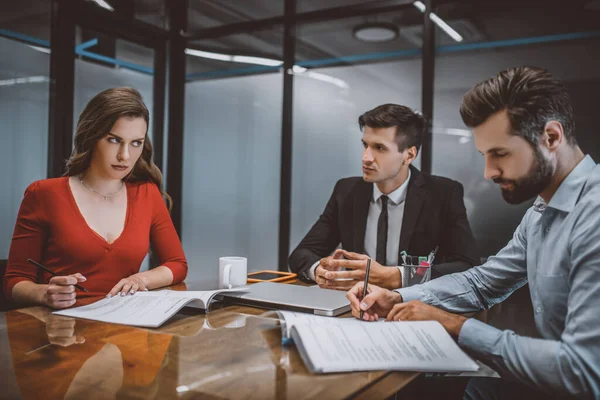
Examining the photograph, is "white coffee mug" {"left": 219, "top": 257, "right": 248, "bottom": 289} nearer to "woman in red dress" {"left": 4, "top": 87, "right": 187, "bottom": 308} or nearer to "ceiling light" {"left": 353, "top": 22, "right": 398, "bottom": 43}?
"woman in red dress" {"left": 4, "top": 87, "right": 187, "bottom": 308}

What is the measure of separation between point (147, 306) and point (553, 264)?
3.48 feet

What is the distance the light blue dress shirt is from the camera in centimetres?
96

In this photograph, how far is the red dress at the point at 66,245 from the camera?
5.71ft

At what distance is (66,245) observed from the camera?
70.4 inches

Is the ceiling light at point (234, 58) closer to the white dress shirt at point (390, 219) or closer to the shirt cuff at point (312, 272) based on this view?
the white dress shirt at point (390, 219)

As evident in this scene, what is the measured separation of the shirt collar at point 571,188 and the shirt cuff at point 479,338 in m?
0.35

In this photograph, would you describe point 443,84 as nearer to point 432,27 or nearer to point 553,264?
point 432,27

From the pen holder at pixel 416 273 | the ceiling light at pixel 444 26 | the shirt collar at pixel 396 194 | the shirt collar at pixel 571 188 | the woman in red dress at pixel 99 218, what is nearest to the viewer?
the shirt collar at pixel 571 188

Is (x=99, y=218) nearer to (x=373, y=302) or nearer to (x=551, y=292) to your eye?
(x=373, y=302)

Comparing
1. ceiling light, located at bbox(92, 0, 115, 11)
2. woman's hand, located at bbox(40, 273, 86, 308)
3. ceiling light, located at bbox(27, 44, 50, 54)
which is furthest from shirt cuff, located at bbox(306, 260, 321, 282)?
ceiling light, located at bbox(92, 0, 115, 11)

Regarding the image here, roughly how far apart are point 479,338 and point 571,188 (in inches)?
17.0

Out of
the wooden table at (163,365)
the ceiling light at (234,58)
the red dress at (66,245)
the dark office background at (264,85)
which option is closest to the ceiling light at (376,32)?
the dark office background at (264,85)

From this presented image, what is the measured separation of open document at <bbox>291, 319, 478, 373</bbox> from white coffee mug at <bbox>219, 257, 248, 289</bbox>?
1.77 ft

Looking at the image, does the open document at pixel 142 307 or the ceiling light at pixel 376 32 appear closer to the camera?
the open document at pixel 142 307
